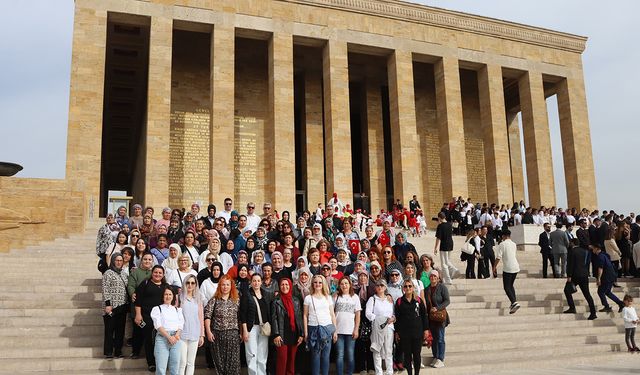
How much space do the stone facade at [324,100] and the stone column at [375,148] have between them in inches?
2.7

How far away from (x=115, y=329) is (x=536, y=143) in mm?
23979

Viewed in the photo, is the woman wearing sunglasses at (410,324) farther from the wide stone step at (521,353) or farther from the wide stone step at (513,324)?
the wide stone step at (513,324)

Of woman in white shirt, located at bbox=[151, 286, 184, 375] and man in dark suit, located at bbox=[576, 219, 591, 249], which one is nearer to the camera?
woman in white shirt, located at bbox=[151, 286, 184, 375]

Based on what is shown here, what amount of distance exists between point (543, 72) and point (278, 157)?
48.1 feet

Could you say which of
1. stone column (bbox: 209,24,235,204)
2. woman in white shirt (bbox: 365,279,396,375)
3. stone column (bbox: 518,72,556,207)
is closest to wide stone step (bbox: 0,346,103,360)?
woman in white shirt (bbox: 365,279,396,375)

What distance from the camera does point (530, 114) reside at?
27312 mm

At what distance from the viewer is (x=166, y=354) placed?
6.39m

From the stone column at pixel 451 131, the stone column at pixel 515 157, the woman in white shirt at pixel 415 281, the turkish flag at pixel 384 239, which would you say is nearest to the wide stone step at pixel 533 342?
the woman in white shirt at pixel 415 281

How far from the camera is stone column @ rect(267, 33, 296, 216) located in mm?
22142

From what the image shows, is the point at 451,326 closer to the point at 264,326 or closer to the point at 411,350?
the point at 411,350

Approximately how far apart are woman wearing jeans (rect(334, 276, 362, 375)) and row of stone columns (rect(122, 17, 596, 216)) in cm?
1452

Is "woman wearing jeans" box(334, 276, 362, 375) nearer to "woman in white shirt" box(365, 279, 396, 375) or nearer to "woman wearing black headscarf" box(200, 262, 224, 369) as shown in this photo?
"woman in white shirt" box(365, 279, 396, 375)

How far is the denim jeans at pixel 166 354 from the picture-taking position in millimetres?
6336

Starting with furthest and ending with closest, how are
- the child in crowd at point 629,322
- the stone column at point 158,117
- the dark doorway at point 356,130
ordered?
1. the dark doorway at point 356,130
2. the stone column at point 158,117
3. the child in crowd at point 629,322
